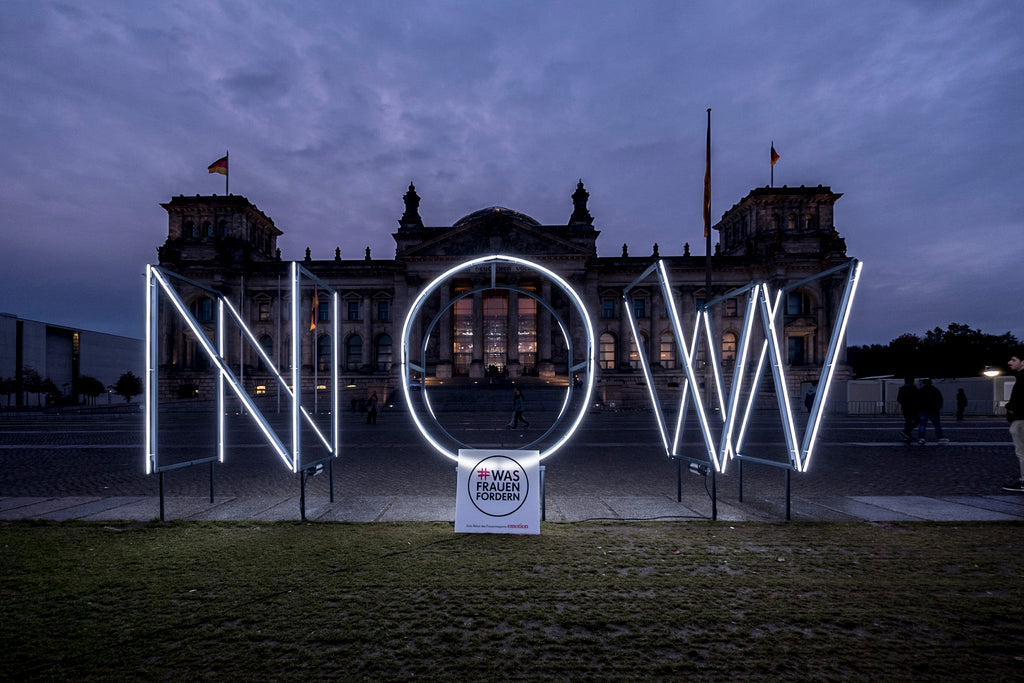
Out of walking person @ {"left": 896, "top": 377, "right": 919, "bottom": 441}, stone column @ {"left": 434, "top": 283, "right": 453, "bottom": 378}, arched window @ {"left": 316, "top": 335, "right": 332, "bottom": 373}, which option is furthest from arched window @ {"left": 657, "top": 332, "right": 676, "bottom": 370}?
walking person @ {"left": 896, "top": 377, "right": 919, "bottom": 441}

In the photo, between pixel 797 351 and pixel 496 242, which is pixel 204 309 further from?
pixel 797 351

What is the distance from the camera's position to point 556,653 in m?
4.11

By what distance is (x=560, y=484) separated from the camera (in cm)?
1118

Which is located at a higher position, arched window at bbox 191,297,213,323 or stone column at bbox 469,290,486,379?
arched window at bbox 191,297,213,323

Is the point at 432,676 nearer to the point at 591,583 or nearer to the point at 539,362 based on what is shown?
the point at 591,583

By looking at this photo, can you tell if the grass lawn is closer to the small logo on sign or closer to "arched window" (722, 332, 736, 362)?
the small logo on sign

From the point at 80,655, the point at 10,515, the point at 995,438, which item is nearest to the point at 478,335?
the point at 995,438

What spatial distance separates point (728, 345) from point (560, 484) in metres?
60.1

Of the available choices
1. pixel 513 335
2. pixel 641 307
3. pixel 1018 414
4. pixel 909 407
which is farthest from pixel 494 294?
pixel 1018 414

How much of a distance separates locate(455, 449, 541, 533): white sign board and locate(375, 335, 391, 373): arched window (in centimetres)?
6140

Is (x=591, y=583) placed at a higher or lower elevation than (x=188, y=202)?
lower

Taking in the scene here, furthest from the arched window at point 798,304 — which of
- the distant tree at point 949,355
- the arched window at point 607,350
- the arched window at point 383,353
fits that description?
the arched window at point 383,353

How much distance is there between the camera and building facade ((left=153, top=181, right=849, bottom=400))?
6150cm

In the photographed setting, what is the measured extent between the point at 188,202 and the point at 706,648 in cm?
7482
